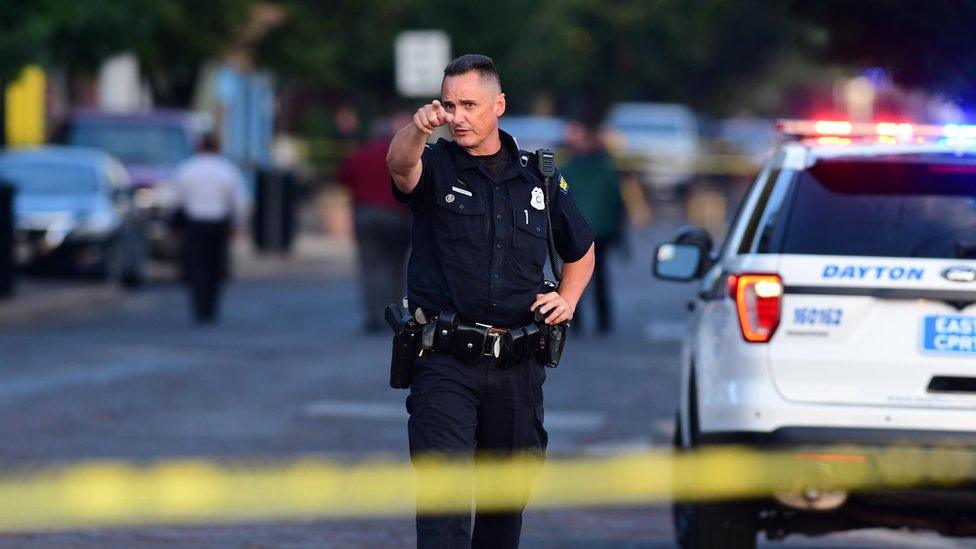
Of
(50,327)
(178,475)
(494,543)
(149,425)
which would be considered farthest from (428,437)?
(50,327)

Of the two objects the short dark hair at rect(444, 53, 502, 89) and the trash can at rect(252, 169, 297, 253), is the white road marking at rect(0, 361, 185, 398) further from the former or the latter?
the trash can at rect(252, 169, 297, 253)

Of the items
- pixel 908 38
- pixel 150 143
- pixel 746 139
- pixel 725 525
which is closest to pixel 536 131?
pixel 746 139

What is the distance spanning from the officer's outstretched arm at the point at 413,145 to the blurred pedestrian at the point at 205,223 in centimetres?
1478

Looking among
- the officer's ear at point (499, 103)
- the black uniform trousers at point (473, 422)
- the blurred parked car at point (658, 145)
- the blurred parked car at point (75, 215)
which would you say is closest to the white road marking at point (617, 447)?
the black uniform trousers at point (473, 422)

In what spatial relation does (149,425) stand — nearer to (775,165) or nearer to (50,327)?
(775,165)

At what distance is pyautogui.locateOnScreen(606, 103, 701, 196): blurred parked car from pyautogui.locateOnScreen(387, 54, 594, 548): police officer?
44443mm

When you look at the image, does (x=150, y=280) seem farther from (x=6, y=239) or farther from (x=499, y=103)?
(x=499, y=103)

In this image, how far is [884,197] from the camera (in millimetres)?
7555

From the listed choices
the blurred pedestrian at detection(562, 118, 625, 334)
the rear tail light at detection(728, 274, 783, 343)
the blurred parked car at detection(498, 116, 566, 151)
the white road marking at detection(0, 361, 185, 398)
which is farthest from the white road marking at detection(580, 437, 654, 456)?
the blurred parked car at detection(498, 116, 566, 151)

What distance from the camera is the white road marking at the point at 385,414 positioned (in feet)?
43.0

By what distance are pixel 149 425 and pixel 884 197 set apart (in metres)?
6.19

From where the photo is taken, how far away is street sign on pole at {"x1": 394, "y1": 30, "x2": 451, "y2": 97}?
31906 millimetres

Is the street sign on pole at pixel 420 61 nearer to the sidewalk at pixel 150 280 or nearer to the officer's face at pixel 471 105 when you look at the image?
the sidewalk at pixel 150 280

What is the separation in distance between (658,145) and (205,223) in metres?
32.7
